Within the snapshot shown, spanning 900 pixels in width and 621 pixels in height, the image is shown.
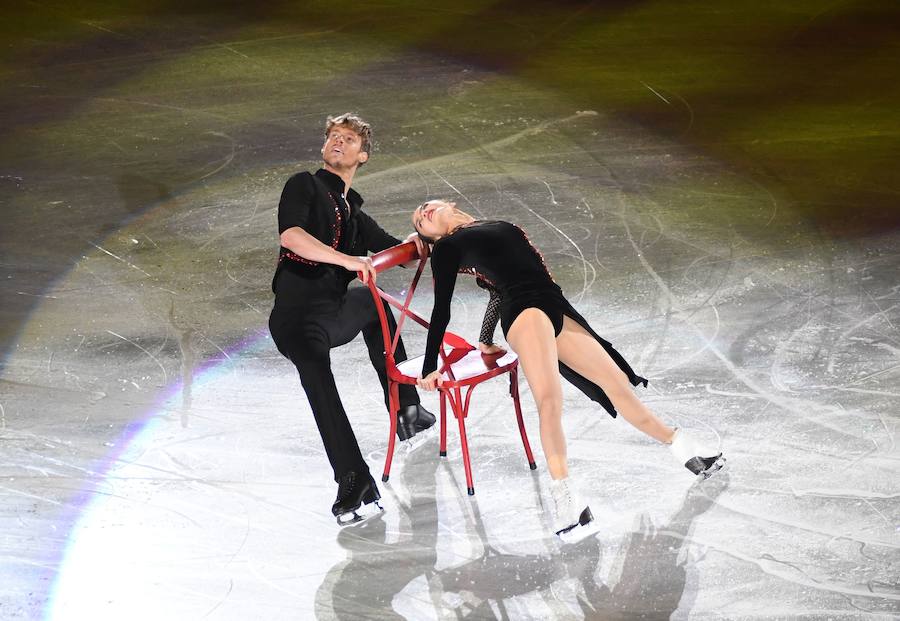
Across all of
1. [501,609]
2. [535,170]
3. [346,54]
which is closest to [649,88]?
[535,170]

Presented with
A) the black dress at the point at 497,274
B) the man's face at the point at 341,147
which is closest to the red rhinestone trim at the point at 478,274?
the black dress at the point at 497,274

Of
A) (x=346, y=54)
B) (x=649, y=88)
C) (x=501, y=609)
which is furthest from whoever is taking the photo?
(x=346, y=54)

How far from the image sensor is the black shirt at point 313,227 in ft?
15.6

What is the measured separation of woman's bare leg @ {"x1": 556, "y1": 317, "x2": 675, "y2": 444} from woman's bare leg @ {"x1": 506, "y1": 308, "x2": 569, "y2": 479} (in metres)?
0.14

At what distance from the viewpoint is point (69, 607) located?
397cm

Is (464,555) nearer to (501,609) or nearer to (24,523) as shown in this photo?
(501,609)

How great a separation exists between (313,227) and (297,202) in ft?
0.43

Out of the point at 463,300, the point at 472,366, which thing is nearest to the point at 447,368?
the point at 472,366

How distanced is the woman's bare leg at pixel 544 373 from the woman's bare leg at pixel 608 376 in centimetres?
14

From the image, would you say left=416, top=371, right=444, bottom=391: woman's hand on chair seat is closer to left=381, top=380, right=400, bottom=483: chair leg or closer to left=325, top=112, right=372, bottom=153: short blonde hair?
left=381, top=380, right=400, bottom=483: chair leg

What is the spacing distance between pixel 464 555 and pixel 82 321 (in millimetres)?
2867

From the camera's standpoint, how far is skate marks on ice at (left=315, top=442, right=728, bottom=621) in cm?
393

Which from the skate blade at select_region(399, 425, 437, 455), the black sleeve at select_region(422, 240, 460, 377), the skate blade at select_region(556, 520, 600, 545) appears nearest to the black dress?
the black sleeve at select_region(422, 240, 460, 377)

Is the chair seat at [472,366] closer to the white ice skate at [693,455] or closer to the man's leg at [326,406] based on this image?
the man's leg at [326,406]
